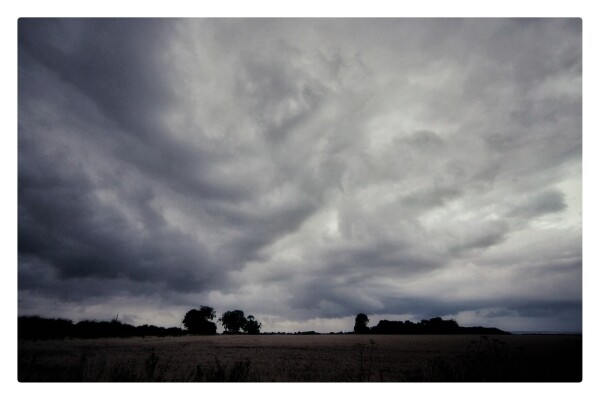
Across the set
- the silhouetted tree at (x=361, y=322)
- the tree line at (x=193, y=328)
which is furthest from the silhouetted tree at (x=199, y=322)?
the silhouetted tree at (x=361, y=322)

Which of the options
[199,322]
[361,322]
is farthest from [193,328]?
[361,322]

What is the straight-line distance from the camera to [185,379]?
10.8 metres

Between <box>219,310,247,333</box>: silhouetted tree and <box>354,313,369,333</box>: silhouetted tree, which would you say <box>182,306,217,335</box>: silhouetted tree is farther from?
<box>354,313,369,333</box>: silhouetted tree

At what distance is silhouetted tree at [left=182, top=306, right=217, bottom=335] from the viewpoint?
358 feet

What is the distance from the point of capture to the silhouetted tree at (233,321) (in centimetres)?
12756

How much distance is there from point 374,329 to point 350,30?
109m

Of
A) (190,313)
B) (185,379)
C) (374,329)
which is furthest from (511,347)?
(190,313)

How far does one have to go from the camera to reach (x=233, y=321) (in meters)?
128

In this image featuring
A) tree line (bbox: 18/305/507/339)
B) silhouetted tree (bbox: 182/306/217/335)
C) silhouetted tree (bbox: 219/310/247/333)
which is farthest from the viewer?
silhouetted tree (bbox: 219/310/247/333)

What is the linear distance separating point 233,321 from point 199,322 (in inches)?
769

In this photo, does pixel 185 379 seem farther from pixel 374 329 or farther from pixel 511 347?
pixel 374 329

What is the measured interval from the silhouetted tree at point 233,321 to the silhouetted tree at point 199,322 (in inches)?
563

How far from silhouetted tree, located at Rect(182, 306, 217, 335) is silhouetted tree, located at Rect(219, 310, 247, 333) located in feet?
46.9

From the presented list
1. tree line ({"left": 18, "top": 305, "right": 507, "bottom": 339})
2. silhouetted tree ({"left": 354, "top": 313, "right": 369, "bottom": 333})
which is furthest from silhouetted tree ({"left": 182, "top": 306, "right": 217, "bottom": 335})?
silhouetted tree ({"left": 354, "top": 313, "right": 369, "bottom": 333})
